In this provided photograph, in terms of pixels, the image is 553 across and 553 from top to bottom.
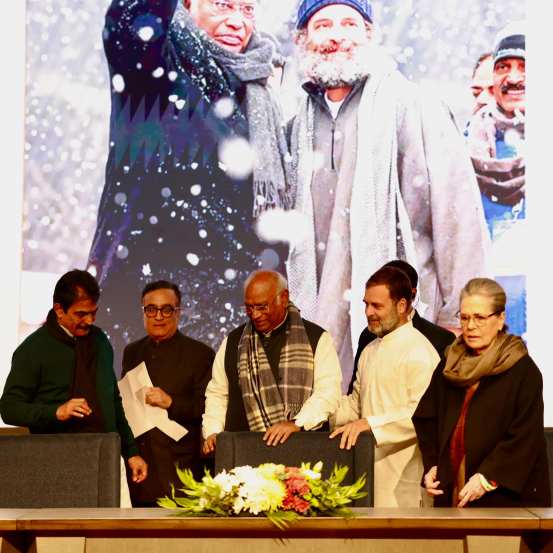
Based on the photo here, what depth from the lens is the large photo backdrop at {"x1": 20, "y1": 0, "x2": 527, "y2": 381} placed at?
20.0 ft

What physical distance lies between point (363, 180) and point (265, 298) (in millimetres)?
1769

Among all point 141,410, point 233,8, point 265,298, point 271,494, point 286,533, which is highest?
point 233,8

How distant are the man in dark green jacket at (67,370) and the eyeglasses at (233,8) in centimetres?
216

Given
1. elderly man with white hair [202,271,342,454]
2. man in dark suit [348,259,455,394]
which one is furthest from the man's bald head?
man in dark suit [348,259,455,394]

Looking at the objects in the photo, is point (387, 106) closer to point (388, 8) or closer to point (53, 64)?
point (388, 8)

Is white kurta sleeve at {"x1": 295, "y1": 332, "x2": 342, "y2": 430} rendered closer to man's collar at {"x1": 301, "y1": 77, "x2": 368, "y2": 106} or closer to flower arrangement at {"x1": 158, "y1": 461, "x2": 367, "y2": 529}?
flower arrangement at {"x1": 158, "y1": 461, "x2": 367, "y2": 529}

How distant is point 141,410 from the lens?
4988mm

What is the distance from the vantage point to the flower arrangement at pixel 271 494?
3.31 meters

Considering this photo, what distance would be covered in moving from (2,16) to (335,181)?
178 cm

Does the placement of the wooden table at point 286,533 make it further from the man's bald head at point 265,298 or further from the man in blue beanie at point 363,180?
the man in blue beanie at point 363,180

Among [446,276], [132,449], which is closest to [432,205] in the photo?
[446,276]

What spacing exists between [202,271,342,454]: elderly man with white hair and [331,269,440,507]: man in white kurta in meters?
0.16

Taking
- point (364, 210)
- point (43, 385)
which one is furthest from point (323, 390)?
point (364, 210)

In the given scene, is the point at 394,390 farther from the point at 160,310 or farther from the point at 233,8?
the point at 233,8
